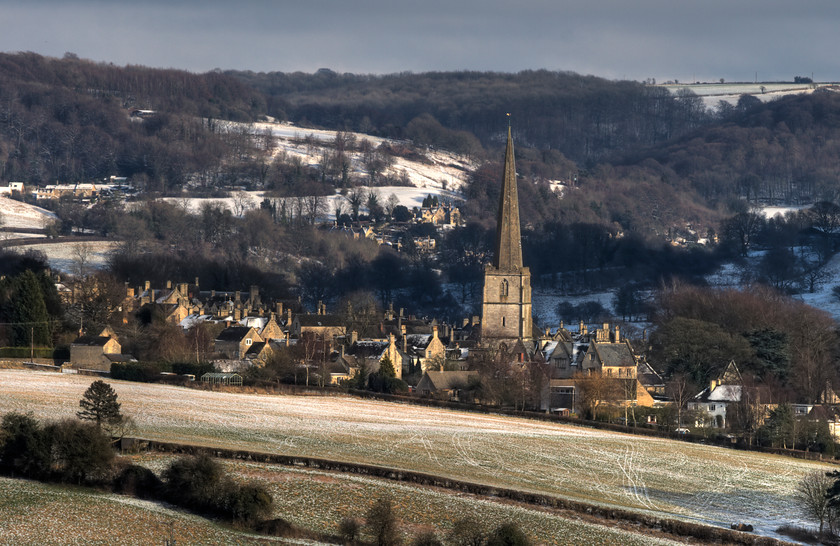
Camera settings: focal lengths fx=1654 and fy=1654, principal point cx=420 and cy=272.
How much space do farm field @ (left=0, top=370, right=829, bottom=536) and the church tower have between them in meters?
39.4

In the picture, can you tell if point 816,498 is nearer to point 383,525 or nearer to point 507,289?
point 383,525

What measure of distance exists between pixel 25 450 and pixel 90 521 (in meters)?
5.06

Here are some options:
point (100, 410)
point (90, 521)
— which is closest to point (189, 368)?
point (100, 410)

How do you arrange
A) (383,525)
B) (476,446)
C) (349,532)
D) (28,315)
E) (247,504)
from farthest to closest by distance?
(28,315), (476,446), (247,504), (349,532), (383,525)

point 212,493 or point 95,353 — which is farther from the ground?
point 95,353

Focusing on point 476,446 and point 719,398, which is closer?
point 476,446

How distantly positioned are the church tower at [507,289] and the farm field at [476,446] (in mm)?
39375

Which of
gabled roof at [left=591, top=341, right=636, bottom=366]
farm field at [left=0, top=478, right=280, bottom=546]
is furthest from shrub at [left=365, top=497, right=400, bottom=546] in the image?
gabled roof at [left=591, top=341, right=636, bottom=366]

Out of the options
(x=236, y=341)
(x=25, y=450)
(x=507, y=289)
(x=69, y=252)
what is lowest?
(x=25, y=450)

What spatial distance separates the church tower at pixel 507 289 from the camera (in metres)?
108

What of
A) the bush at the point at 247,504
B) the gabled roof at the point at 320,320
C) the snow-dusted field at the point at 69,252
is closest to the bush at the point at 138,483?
the bush at the point at 247,504

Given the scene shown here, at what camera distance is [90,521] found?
38438mm

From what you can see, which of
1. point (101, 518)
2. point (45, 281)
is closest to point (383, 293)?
point (45, 281)

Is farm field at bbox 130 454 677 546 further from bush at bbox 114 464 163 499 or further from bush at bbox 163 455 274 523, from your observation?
bush at bbox 114 464 163 499
